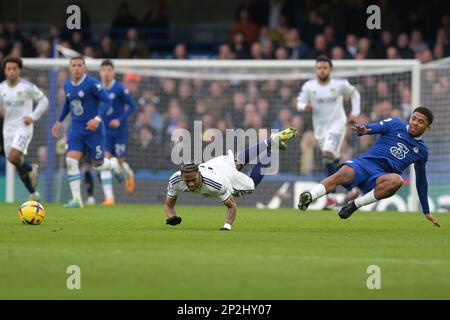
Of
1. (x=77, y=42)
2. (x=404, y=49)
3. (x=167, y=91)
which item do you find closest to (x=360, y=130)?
(x=167, y=91)

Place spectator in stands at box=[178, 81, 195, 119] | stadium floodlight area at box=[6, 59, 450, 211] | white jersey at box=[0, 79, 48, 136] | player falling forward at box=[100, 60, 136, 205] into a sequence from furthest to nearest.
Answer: spectator in stands at box=[178, 81, 195, 119] → stadium floodlight area at box=[6, 59, 450, 211] → player falling forward at box=[100, 60, 136, 205] → white jersey at box=[0, 79, 48, 136]

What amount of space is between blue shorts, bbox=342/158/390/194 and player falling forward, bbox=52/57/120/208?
505 centimetres

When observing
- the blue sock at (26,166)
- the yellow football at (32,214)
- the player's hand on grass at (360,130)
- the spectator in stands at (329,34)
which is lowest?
the yellow football at (32,214)

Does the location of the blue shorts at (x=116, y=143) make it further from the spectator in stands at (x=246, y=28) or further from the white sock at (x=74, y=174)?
the spectator in stands at (x=246, y=28)

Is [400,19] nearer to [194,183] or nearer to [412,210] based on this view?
[412,210]

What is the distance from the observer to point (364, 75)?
20.6 metres

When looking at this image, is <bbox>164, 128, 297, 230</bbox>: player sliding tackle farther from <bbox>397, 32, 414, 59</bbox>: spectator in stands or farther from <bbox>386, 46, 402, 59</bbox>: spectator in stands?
<bbox>397, 32, 414, 59</bbox>: spectator in stands

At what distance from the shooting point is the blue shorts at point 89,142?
16.6 meters

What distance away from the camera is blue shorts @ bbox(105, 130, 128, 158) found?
18.8 m

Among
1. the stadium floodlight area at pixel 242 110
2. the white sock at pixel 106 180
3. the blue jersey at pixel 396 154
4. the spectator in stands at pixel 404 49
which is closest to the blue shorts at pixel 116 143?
the white sock at pixel 106 180

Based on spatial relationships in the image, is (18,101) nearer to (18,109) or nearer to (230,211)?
(18,109)

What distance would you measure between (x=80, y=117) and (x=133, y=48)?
7970mm

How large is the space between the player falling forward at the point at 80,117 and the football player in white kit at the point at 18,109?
0.64m

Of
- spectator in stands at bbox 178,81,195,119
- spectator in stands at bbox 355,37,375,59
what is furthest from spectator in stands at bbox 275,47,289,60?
spectator in stands at bbox 178,81,195,119
